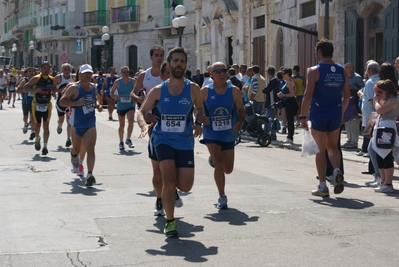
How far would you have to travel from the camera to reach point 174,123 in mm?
8086

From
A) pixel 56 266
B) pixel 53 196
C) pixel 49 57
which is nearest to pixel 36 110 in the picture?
pixel 53 196

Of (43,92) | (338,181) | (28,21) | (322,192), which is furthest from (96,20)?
(338,181)

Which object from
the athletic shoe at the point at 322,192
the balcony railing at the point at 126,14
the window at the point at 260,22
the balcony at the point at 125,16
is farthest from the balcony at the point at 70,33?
the athletic shoe at the point at 322,192

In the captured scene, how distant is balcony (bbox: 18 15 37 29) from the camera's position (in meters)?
83.2

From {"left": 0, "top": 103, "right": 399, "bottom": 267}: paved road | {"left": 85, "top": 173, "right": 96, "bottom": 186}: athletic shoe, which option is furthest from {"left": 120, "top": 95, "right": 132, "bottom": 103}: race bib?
{"left": 85, "top": 173, "right": 96, "bottom": 186}: athletic shoe

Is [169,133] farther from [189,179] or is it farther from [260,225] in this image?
[260,225]

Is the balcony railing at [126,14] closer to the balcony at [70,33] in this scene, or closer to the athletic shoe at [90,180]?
the balcony at [70,33]

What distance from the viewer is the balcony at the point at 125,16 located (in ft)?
181

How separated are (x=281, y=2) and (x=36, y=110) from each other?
16.5 meters

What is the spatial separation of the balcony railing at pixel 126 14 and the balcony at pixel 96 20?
2.16 meters

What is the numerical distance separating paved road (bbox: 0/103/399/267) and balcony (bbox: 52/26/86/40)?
55096 mm

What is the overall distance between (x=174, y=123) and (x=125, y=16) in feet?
A: 159

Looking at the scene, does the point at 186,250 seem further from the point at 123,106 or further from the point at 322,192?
the point at 123,106

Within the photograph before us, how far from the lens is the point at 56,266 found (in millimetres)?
6684
